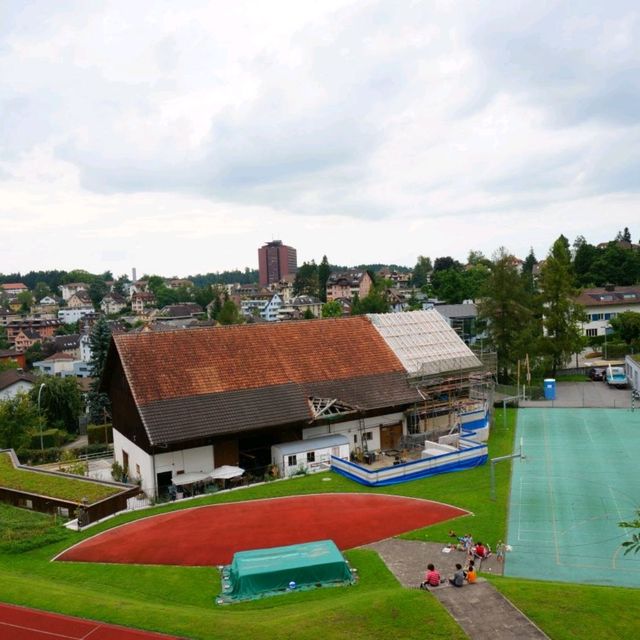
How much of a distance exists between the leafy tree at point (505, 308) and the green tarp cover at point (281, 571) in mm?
37696

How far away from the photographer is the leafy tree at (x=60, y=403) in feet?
176

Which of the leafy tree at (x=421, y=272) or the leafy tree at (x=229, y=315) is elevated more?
the leafy tree at (x=421, y=272)

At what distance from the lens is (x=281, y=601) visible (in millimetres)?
17500

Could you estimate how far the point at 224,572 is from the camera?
19625 millimetres

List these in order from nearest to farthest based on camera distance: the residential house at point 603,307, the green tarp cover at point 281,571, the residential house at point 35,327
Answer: the green tarp cover at point 281,571, the residential house at point 603,307, the residential house at point 35,327

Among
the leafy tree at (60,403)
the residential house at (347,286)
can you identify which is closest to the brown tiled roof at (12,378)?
the leafy tree at (60,403)

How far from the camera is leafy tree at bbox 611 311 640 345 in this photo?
6762cm

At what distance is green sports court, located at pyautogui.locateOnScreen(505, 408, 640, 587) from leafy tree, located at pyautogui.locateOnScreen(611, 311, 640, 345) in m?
30.3

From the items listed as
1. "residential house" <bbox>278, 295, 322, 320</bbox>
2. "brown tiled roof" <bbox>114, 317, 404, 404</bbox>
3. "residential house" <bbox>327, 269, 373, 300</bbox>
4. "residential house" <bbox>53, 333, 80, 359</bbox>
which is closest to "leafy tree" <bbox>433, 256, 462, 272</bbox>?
"residential house" <bbox>327, 269, 373, 300</bbox>

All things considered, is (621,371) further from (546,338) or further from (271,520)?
(271,520)

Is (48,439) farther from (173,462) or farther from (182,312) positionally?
(182,312)

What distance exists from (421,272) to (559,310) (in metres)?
135

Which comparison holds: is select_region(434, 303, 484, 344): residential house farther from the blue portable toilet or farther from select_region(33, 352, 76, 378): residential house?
select_region(33, 352, 76, 378): residential house

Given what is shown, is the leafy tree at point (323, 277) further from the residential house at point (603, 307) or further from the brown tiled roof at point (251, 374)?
the brown tiled roof at point (251, 374)
